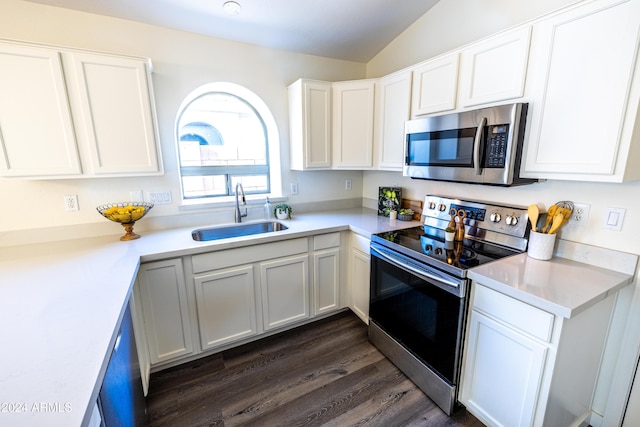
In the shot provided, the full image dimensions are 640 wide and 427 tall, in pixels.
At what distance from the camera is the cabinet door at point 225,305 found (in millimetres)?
1929

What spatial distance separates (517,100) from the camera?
4.99ft

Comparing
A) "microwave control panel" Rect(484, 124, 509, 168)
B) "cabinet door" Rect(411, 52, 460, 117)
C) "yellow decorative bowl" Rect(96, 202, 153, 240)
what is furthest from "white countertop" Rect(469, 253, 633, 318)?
"yellow decorative bowl" Rect(96, 202, 153, 240)

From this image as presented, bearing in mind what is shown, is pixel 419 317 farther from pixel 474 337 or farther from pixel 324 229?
pixel 324 229

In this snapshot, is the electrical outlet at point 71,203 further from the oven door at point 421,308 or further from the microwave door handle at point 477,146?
the microwave door handle at point 477,146

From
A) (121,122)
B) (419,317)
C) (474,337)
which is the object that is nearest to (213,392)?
(419,317)

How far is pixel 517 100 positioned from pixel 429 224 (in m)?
1.02

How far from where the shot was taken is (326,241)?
2320 millimetres

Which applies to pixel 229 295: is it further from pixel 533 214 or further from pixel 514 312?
pixel 533 214

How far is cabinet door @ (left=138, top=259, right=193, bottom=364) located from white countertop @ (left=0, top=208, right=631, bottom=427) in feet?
0.38

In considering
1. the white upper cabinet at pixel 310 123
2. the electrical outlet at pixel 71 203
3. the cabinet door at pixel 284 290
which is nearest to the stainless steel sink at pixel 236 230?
the cabinet door at pixel 284 290

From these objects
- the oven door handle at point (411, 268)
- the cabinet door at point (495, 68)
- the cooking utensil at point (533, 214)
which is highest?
the cabinet door at point (495, 68)

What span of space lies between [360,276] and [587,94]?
5.76 ft

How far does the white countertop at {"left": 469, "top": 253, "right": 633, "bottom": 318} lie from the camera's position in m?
1.15

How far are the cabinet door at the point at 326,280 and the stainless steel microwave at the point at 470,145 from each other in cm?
94
